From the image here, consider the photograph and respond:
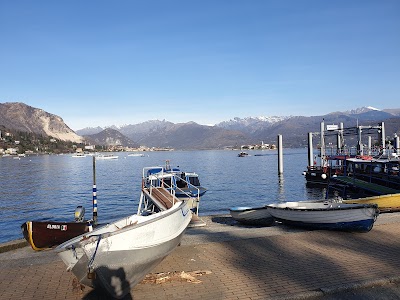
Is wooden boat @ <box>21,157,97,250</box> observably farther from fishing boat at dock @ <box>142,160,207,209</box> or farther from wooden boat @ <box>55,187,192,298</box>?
fishing boat at dock @ <box>142,160,207,209</box>

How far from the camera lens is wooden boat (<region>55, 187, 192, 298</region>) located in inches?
296

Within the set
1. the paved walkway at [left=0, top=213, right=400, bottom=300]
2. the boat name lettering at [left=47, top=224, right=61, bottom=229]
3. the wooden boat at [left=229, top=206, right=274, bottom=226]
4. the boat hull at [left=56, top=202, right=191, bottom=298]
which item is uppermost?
the boat hull at [left=56, top=202, right=191, bottom=298]

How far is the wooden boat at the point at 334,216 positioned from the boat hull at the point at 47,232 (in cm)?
867

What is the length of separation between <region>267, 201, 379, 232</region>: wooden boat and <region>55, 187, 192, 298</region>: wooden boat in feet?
24.6

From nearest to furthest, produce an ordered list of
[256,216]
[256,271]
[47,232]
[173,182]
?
[256,271]
[47,232]
[256,216]
[173,182]

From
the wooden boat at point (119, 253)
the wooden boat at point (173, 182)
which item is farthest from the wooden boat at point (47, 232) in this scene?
the wooden boat at point (173, 182)

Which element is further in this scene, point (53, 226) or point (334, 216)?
point (334, 216)

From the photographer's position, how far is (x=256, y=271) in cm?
964

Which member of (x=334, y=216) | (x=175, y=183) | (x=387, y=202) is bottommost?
(x=387, y=202)

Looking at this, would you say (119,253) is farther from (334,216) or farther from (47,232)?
(334,216)

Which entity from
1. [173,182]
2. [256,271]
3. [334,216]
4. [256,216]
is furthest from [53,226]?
[173,182]

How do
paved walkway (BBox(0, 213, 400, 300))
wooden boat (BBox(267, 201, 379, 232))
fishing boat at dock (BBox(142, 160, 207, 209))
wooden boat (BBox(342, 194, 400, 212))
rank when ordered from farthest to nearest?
fishing boat at dock (BBox(142, 160, 207, 209)) → wooden boat (BBox(342, 194, 400, 212)) → wooden boat (BBox(267, 201, 379, 232)) → paved walkway (BBox(0, 213, 400, 300))

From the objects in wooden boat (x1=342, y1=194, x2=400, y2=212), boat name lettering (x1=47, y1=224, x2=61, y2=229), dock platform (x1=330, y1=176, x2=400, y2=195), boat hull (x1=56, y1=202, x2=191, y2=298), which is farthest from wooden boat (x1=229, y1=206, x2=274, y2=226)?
dock platform (x1=330, y1=176, x2=400, y2=195)

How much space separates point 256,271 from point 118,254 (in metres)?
3.82
